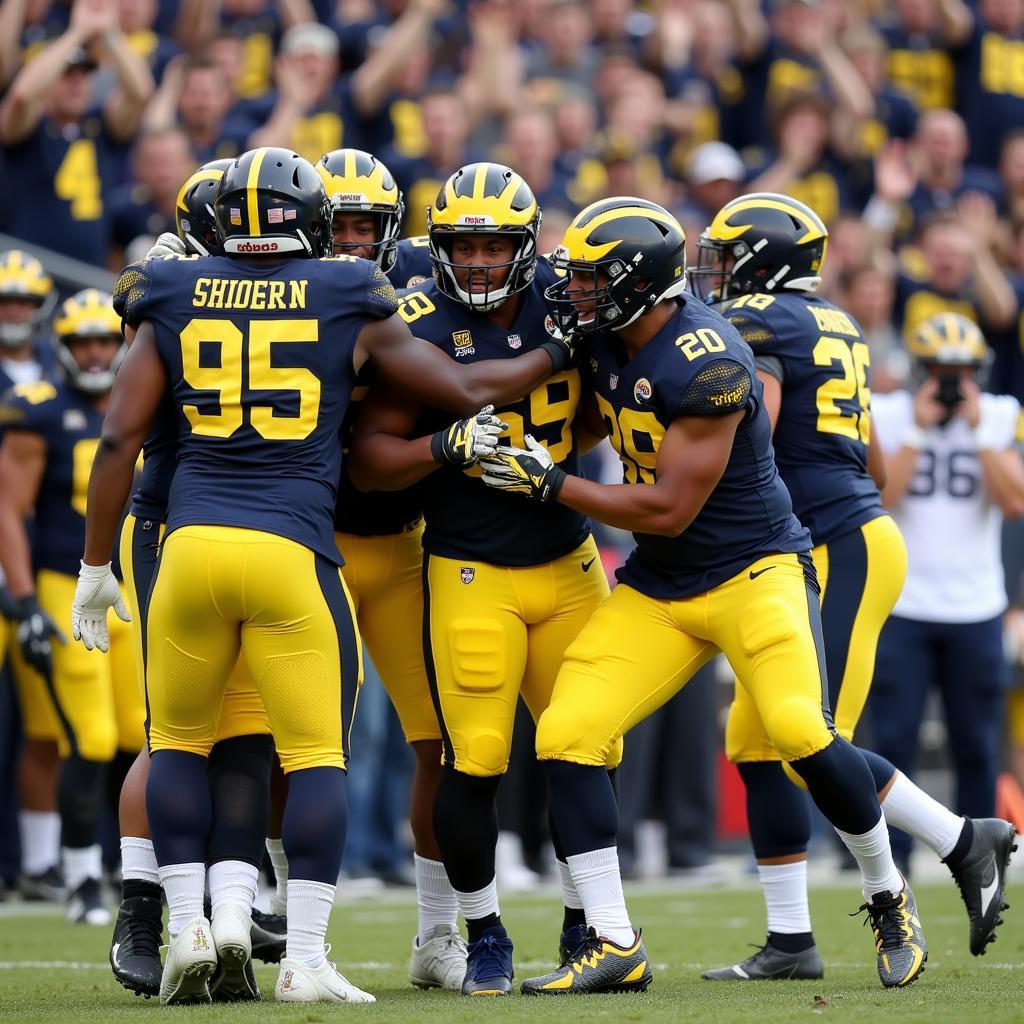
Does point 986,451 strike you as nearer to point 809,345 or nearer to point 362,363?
point 809,345

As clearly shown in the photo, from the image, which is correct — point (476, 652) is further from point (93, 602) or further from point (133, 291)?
point (133, 291)

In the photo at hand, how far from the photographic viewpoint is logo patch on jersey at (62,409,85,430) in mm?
→ 8031

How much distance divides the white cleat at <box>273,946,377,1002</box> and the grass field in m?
0.08

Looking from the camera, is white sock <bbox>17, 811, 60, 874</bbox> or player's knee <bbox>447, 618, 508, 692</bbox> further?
white sock <bbox>17, 811, 60, 874</bbox>

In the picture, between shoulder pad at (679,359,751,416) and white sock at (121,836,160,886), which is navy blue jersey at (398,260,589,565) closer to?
shoulder pad at (679,359,751,416)

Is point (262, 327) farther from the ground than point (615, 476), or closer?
farther from the ground

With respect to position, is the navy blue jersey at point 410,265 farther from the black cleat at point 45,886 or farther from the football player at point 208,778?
the black cleat at point 45,886

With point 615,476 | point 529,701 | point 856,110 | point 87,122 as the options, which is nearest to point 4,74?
point 87,122

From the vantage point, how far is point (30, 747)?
851cm

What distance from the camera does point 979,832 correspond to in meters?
5.73

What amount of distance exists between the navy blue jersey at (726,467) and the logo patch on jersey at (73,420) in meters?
3.29

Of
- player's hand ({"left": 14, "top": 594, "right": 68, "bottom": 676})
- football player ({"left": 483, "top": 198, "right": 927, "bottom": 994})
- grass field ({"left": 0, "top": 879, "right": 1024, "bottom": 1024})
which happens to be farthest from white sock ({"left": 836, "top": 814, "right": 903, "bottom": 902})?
player's hand ({"left": 14, "top": 594, "right": 68, "bottom": 676})

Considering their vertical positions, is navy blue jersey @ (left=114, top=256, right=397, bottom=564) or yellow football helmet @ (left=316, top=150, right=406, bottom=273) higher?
yellow football helmet @ (left=316, top=150, right=406, bottom=273)

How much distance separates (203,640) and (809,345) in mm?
2099
